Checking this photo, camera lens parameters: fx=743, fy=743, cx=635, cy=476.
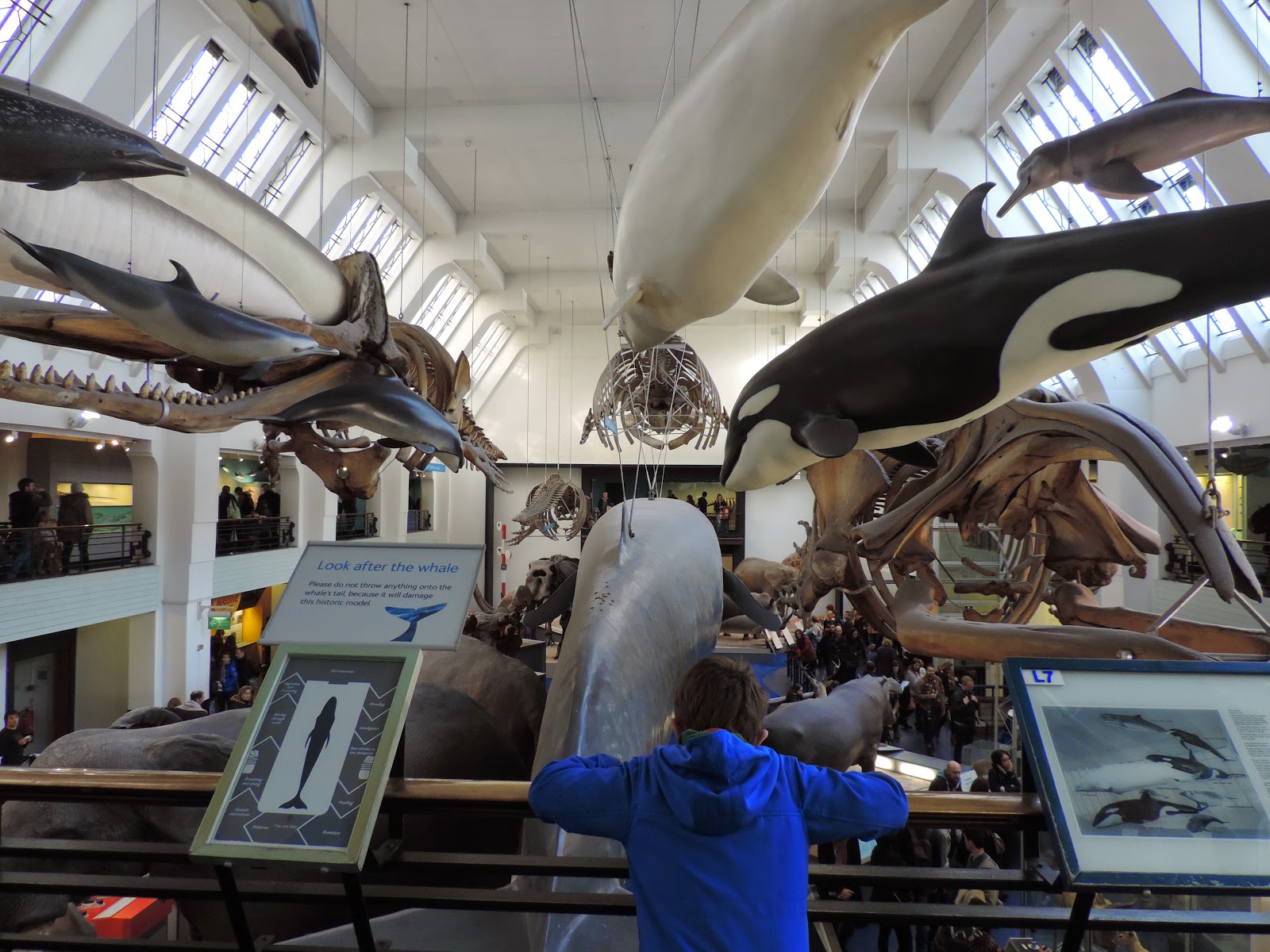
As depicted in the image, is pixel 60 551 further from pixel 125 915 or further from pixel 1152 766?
pixel 1152 766

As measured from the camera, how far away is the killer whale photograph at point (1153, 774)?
55.3 inches

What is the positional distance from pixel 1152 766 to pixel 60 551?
11.8 meters

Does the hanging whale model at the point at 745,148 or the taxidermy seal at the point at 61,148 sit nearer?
the taxidermy seal at the point at 61,148

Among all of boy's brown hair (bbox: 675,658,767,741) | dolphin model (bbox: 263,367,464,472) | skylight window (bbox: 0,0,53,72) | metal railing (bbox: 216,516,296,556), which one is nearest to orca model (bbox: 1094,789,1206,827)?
boy's brown hair (bbox: 675,658,767,741)

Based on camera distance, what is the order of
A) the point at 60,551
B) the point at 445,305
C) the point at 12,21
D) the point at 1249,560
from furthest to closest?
the point at 445,305 < the point at 60,551 < the point at 1249,560 < the point at 12,21

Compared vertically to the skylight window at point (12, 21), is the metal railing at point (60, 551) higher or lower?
lower

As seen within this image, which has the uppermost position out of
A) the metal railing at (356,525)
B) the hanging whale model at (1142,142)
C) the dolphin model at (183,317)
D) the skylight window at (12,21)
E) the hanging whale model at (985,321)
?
the skylight window at (12,21)

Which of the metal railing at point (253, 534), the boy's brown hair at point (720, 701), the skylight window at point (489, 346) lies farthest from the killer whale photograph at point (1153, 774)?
the skylight window at point (489, 346)

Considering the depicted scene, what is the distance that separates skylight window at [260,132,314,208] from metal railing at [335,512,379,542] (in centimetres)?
743

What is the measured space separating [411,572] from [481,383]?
22.5 m

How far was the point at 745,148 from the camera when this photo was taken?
1.88m

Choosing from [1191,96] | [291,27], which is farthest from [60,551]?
[1191,96]

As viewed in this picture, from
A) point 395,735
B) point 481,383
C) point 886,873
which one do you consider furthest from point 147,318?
point 481,383

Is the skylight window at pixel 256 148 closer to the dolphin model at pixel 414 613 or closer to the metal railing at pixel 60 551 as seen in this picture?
the metal railing at pixel 60 551
